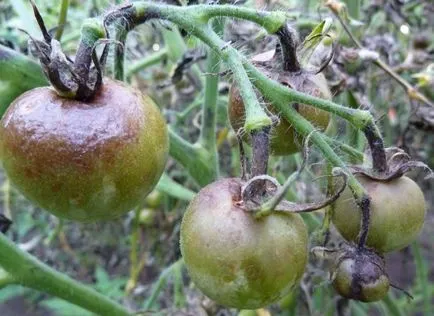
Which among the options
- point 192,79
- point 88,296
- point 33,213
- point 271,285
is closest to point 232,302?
point 271,285

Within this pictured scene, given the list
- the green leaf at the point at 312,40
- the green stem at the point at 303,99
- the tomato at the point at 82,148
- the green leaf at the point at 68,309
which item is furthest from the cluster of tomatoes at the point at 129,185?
the green leaf at the point at 68,309

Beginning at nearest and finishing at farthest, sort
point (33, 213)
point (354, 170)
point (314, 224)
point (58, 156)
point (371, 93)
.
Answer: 1. point (58, 156)
2. point (354, 170)
3. point (314, 224)
4. point (371, 93)
5. point (33, 213)

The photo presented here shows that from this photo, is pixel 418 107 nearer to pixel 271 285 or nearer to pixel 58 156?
pixel 271 285

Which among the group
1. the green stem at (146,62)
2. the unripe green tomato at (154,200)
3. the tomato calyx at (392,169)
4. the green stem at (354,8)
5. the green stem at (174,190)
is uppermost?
the tomato calyx at (392,169)

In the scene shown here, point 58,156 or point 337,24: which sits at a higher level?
point 58,156

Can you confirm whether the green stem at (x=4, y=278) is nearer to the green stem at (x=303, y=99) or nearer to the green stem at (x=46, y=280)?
the green stem at (x=46, y=280)
